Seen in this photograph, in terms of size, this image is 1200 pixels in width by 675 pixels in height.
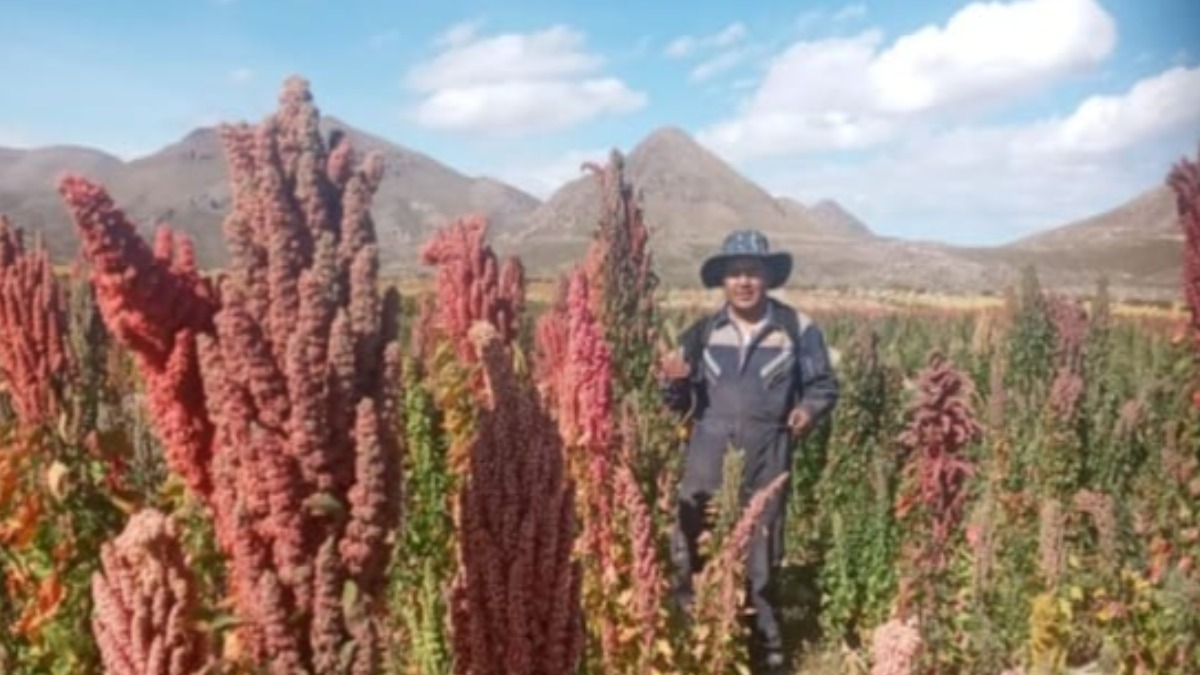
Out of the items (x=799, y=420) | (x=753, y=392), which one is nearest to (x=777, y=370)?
(x=753, y=392)

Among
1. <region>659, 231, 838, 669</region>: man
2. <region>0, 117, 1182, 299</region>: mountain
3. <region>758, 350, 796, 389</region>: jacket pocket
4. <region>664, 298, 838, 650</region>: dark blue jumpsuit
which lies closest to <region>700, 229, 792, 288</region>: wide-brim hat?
<region>659, 231, 838, 669</region>: man

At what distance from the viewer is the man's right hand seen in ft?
16.1

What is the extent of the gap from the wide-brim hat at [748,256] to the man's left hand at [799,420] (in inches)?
23.4

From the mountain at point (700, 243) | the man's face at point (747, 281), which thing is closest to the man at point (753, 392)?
the man's face at point (747, 281)

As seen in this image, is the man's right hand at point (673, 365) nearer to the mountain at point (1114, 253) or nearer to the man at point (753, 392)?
the man at point (753, 392)

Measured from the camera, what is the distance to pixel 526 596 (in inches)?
82.2

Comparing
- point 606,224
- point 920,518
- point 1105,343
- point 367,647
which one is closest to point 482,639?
point 367,647

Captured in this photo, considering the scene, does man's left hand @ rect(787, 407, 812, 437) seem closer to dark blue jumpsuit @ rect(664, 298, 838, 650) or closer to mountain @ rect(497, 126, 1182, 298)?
dark blue jumpsuit @ rect(664, 298, 838, 650)

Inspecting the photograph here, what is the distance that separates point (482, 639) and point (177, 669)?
0.56 m

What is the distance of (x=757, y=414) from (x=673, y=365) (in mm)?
442

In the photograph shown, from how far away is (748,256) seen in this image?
5043mm

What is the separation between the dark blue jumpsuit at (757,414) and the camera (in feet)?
16.7

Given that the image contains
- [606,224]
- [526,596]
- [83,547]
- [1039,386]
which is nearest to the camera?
[526,596]

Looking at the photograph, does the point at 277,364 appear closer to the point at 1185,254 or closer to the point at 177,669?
the point at 177,669
